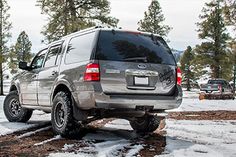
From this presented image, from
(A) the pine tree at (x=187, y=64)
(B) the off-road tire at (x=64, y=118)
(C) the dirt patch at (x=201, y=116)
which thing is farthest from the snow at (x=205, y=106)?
(A) the pine tree at (x=187, y=64)

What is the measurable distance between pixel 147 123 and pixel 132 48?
69.8 inches

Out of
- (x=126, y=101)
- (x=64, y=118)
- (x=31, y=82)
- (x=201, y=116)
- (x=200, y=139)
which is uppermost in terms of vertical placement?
(x=31, y=82)

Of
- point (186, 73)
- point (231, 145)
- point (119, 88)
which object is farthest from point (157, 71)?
point (186, 73)

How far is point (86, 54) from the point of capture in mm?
6918

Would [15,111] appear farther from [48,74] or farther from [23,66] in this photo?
[48,74]

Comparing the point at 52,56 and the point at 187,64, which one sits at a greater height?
the point at 187,64

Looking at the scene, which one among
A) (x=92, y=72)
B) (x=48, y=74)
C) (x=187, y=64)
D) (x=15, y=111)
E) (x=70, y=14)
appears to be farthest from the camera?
(x=187, y=64)

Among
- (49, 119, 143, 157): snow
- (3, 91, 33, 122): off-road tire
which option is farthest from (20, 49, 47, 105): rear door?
(49, 119, 143, 157): snow

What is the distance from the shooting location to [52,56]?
27.7 feet

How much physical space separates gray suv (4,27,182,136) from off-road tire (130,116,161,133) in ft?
0.07

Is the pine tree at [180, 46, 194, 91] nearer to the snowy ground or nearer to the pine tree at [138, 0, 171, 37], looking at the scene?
the pine tree at [138, 0, 171, 37]

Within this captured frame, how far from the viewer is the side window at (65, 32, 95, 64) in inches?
274

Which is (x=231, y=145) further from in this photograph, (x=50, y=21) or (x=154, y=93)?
(x=50, y=21)

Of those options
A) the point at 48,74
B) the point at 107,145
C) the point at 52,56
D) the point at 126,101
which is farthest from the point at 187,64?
the point at 107,145
